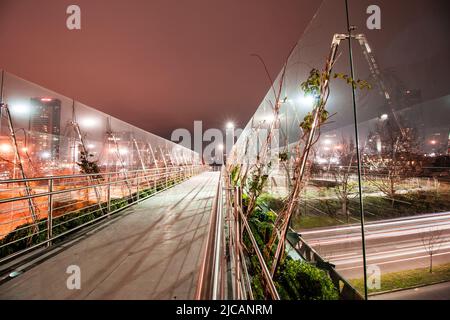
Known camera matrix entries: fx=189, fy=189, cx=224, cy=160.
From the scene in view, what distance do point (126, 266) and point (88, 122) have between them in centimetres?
436

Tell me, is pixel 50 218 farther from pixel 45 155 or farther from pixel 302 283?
pixel 302 283

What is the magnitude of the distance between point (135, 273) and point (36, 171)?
3255 millimetres

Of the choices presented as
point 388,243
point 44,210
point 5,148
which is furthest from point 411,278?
point 5,148

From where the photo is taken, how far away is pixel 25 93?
3.35 metres

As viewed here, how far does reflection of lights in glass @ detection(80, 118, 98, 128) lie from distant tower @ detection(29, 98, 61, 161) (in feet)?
1.88

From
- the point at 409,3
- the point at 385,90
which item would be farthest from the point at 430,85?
the point at 409,3

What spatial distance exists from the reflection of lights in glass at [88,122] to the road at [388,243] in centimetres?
617

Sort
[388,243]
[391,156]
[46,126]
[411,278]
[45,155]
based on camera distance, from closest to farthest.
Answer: [45,155] < [46,126] < [391,156] < [411,278] < [388,243]

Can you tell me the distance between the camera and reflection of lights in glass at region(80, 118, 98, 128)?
4.67 m

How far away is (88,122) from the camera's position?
15.9ft

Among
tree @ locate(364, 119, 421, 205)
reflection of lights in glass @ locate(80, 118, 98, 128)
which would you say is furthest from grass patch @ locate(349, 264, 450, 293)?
reflection of lights in glass @ locate(80, 118, 98, 128)

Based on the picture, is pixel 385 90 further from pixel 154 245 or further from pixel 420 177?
pixel 154 245

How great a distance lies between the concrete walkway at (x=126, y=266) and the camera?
5.06 ft

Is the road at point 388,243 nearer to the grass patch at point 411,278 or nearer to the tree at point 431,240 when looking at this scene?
the tree at point 431,240
